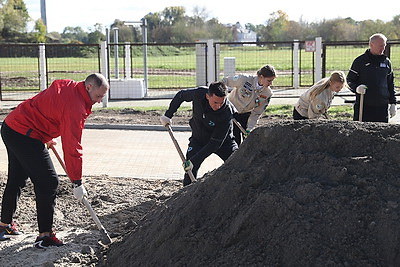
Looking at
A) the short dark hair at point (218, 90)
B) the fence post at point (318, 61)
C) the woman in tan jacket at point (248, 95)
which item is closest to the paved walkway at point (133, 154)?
the woman in tan jacket at point (248, 95)

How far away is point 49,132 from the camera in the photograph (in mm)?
5496

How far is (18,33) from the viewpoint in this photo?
56.7 m

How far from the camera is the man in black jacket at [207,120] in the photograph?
612cm

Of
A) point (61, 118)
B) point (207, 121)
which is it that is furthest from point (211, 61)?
point (61, 118)

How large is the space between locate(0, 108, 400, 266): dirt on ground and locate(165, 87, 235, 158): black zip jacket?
0.95 m

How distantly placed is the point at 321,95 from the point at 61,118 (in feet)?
9.99

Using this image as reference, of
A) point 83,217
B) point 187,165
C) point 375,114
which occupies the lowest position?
point 83,217

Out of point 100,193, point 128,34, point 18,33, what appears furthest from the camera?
point 18,33

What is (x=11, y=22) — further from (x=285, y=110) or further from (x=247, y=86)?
(x=247, y=86)

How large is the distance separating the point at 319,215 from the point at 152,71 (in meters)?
27.1

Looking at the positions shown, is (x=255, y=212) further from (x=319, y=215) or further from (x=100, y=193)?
(x=100, y=193)

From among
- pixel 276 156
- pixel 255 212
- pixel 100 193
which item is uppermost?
pixel 276 156

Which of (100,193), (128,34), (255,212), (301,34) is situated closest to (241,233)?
(255,212)

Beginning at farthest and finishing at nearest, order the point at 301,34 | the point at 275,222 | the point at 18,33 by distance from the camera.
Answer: the point at 18,33, the point at 301,34, the point at 275,222
